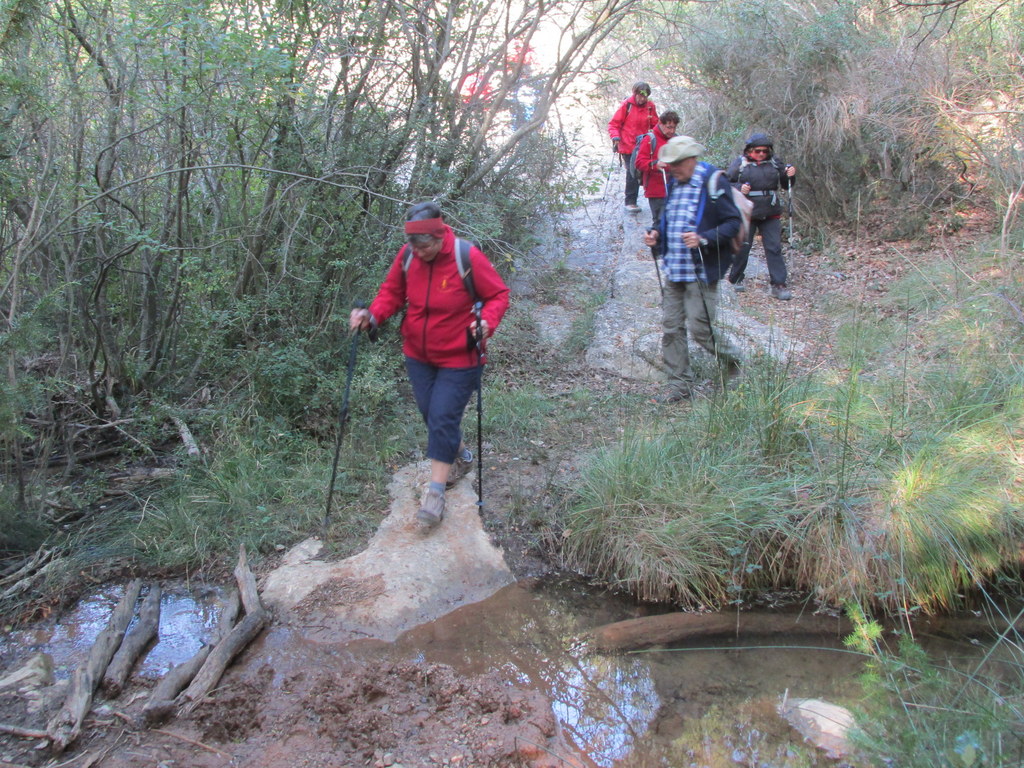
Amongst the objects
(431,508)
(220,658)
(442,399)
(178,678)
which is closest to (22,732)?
(178,678)

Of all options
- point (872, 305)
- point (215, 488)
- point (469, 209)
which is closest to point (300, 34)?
point (469, 209)

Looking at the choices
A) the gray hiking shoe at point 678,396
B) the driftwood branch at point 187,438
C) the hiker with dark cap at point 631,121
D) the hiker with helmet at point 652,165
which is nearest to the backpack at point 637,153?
the hiker with helmet at point 652,165

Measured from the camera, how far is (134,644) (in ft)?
12.6

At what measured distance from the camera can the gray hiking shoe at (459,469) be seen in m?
5.44

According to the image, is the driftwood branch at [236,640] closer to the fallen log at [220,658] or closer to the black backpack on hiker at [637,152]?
the fallen log at [220,658]

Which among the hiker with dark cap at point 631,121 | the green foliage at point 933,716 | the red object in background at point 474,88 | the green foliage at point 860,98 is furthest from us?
the hiker with dark cap at point 631,121

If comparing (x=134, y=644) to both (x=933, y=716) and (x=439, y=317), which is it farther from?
(x=933, y=716)

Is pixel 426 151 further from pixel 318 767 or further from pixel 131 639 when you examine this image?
pixel 318 767

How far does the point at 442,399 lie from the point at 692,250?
255 centimetres

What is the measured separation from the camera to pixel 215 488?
5.15m

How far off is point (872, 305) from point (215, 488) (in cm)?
686

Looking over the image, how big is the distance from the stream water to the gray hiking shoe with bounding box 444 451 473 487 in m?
1.15

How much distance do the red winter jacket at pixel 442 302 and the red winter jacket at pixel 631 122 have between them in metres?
5.71

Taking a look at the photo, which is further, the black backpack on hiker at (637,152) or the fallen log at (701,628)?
the black backpack on hiker at (637,152)
